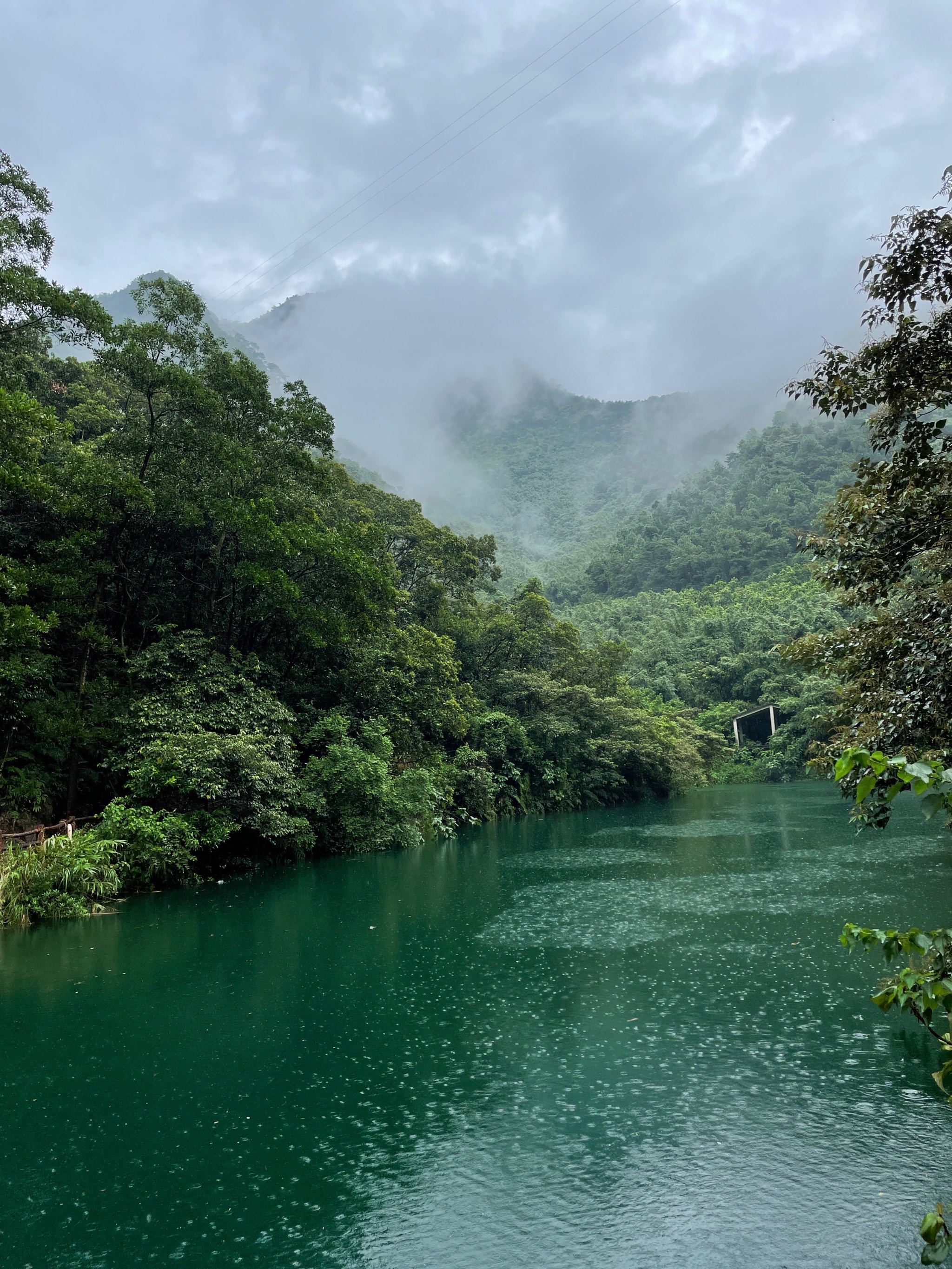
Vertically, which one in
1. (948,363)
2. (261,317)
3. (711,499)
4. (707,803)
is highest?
(261,317)

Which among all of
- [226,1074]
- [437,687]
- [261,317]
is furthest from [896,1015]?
[261,317]

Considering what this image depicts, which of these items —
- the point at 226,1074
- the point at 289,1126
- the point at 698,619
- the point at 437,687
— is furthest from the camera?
the point at 698,619

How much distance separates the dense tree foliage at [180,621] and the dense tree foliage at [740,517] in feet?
163

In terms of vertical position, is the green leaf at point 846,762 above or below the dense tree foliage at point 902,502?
below

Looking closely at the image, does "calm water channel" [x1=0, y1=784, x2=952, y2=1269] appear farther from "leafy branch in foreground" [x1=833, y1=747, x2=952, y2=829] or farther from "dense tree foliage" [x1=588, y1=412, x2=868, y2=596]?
"dense tree foliage" [x1=588, y1=412, x2=868, y2=596]

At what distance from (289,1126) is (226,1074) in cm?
118

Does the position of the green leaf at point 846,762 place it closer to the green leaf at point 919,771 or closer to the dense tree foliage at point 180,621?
the green leaf at point 919,771

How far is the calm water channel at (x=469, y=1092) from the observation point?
12.6ft

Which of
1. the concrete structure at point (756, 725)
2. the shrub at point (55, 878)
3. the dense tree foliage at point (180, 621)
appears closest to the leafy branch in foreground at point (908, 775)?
the dense tree foliage at point (180, 621)

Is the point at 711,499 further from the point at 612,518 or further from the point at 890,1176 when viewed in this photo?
the point at 890,1176

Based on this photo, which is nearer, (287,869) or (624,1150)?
(624,1150)

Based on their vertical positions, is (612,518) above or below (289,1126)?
above

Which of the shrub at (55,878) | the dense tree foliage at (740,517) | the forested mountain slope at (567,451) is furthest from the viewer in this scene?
the forested mountain slope at (567,451)

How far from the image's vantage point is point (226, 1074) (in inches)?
235
